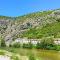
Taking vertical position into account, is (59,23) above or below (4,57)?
above

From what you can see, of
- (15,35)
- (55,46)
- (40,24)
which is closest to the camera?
(55,46)

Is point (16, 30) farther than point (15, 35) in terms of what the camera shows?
Yes

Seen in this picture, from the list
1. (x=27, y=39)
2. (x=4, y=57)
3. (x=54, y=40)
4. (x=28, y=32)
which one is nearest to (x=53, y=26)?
(x=28, y=32)

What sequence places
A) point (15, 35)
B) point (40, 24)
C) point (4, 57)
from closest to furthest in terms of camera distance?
point (4, 57), point (15, 35), point (40, 24)

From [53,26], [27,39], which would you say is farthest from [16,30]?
[27,39]

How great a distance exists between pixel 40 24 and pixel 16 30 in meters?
18.0

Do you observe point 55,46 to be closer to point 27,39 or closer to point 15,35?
point 27,39

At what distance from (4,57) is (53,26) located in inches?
5533

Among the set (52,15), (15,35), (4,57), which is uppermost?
(52,15)

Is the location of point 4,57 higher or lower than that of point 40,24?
lower

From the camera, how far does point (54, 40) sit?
129375 mm

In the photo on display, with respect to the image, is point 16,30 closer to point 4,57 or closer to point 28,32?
point 28,32

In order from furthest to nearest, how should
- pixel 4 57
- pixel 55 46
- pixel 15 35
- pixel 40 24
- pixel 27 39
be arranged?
pixel 40 24, pixel 15 35, pixel 27 39, pixel 55 46, pixel 4 57

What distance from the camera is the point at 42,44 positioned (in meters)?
128
